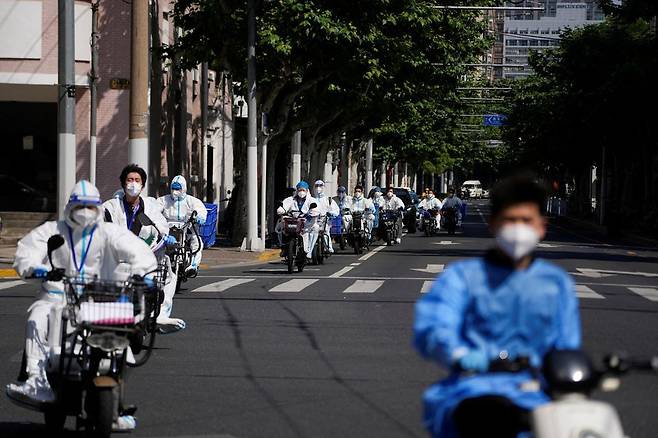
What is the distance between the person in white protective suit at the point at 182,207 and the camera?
1703 centimetres

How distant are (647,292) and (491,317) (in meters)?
16.6

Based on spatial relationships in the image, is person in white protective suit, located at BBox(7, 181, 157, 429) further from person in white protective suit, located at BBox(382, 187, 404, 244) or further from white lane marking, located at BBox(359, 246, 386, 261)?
person in white protective suit, located at BBox(382, 187, 404, 244)

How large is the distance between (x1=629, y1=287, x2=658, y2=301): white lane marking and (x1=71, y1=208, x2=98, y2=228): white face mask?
1272 cm

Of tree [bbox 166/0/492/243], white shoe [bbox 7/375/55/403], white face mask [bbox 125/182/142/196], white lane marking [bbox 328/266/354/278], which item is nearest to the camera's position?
white shoe [bbox 7/375/55/403]

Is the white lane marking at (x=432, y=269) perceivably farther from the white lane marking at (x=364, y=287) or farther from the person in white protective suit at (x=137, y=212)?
the person in white protective suit at (x=137, y=212)

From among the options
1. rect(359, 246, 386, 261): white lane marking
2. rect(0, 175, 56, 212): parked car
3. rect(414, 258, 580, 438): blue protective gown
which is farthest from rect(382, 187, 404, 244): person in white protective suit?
rect(414, 258, 580, 438): blue protective gown

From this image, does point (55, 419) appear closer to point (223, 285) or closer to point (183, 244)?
point (183, 244)

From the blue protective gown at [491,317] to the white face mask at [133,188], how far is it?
24.9ft

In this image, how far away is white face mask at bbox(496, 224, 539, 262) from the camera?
15.1 feet

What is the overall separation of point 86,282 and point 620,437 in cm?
445

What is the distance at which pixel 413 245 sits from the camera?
39.5 m

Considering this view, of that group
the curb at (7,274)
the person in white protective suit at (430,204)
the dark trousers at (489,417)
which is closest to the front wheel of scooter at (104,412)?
the dark trousers at (489,417)

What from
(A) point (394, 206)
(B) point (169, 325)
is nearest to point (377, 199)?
(A) point (394, 206)

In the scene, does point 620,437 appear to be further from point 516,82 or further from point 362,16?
point 516,82
